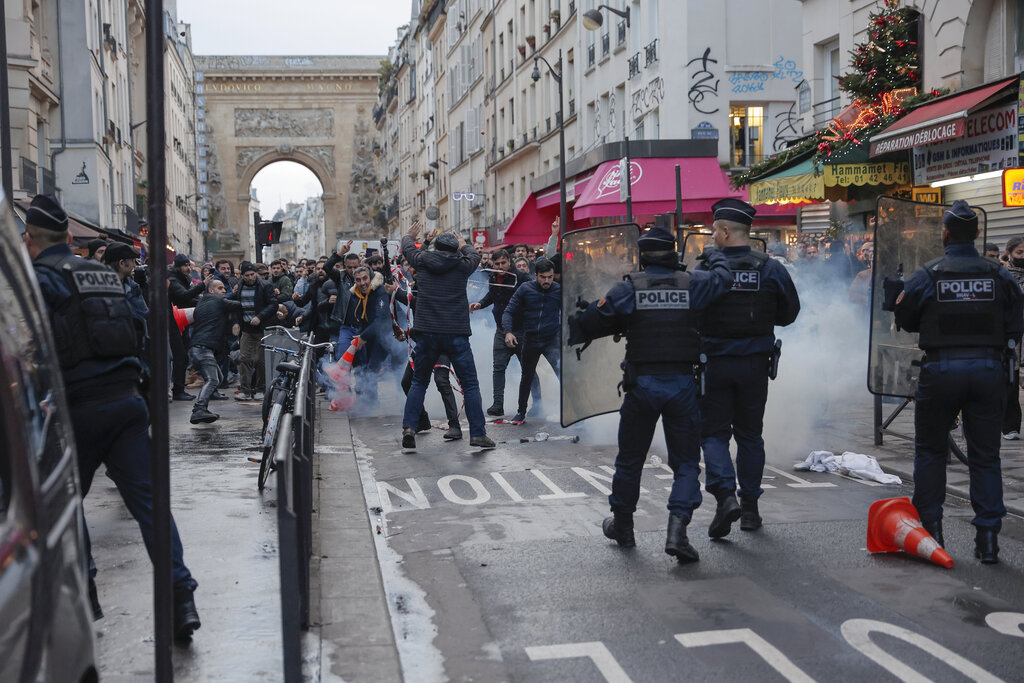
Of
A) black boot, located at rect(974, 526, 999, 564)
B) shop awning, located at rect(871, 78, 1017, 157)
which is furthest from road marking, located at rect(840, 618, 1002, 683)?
shop awning, located at rect(871, 78, 1017, 157)

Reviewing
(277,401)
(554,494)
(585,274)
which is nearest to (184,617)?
(554,494)

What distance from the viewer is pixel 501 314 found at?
14.6m

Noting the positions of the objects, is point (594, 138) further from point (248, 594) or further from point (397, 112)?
point (397, 112)

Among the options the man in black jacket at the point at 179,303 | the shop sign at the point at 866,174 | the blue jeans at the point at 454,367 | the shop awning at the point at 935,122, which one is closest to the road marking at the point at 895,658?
the blue jeans at the point at 454,367

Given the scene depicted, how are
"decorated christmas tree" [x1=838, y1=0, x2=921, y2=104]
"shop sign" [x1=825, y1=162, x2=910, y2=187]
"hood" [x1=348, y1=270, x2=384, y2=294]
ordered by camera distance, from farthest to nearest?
"decorated christmas tree" [x1=838, y1=0, x2=921, y2=104] → "shop sign" [x1=825, y1=162, x2=910, y2=187] → "hood" [x1=348, y1=270, x2=384, y2=294]

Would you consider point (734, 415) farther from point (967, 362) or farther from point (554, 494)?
point (554, 494)

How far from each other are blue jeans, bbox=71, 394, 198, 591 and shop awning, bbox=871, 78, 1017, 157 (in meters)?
11.3

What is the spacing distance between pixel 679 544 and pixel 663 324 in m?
1.15

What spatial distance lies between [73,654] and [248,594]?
3.11m

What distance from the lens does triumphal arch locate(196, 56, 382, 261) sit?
87.3 meters

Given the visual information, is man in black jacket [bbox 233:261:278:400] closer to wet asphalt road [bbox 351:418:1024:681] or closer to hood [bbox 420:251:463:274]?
hood [bbox 420:251:463:274]

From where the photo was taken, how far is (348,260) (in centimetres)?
1438

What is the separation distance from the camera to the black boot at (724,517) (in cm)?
649

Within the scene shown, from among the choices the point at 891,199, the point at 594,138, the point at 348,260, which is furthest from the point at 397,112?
the point at 891,199
